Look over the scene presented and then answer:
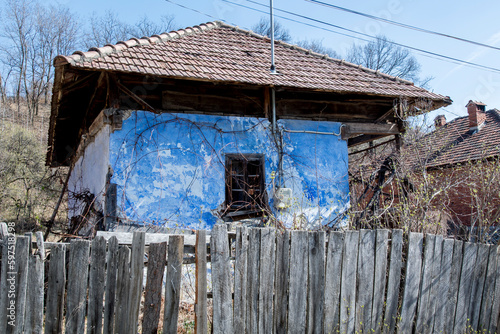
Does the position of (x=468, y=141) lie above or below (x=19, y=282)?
above

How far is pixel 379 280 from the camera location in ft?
12.3

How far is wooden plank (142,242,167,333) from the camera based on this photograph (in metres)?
3.23

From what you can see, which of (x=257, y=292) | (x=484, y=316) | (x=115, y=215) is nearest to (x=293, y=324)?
(x=257, y=292)

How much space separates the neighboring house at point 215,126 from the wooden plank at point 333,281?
7.06ft

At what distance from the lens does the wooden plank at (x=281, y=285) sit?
3.51 m

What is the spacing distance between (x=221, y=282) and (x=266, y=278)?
0.41 metres

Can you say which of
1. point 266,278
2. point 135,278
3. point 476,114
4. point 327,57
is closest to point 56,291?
point 135,278

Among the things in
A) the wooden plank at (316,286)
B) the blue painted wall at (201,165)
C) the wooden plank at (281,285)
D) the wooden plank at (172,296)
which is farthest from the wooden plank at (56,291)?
the blue painted wall at (201,165)

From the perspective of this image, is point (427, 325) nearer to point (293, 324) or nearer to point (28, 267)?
point (293, 324)

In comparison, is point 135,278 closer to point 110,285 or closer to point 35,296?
point 110,285

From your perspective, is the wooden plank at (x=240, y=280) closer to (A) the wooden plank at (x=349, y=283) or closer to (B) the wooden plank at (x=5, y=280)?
(A) the wooden plank at (x=349, y=283)

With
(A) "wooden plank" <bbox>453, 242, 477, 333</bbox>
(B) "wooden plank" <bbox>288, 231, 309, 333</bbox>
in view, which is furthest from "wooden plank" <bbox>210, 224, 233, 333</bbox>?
(A) "wooden plank" <bbox>453, 242, 477, 333</bbox>

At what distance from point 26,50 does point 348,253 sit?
105 ft

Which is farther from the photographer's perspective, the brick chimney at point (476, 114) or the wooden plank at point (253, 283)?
the brick chimney at point (476, 114)
